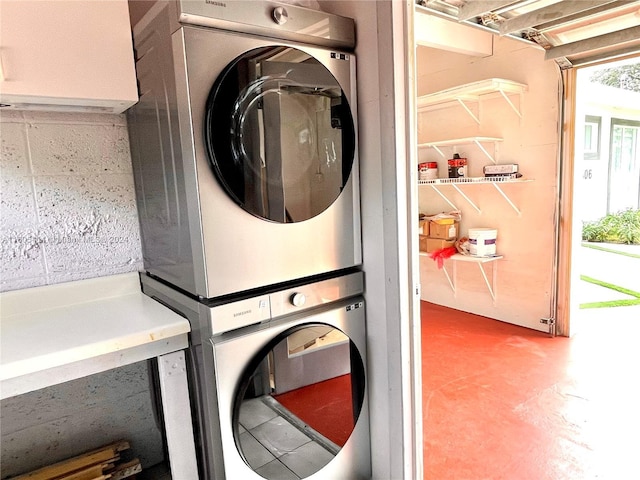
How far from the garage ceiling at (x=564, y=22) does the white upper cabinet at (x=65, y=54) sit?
1486 mm

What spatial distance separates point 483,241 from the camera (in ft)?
12.0

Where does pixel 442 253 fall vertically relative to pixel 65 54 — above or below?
below

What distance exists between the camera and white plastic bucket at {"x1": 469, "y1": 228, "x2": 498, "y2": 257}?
144 inches

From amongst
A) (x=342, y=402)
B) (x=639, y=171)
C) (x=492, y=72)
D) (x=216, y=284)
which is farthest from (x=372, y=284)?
(x=639, y=171)

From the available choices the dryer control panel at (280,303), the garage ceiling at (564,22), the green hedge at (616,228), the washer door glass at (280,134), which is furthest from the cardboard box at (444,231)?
the green hedge at (616,228)

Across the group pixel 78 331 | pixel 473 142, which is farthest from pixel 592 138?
pixel 78 331

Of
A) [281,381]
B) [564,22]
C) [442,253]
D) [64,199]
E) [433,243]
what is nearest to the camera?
[281,381]

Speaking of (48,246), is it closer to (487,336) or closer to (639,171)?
(487,336)

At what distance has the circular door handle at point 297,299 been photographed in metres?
1.43

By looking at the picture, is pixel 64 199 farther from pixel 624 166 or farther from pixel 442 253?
pixel 624 166

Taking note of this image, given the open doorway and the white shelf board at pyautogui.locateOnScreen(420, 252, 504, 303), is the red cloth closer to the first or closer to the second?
the white shelf board at pyautogui.locateOnScreen(420, 252, 504, 303)

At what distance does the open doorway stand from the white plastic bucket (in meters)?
1.66

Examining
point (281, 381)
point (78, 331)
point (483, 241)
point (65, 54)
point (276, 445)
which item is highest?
point (65, 54)

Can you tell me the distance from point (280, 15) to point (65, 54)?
0.72 m
